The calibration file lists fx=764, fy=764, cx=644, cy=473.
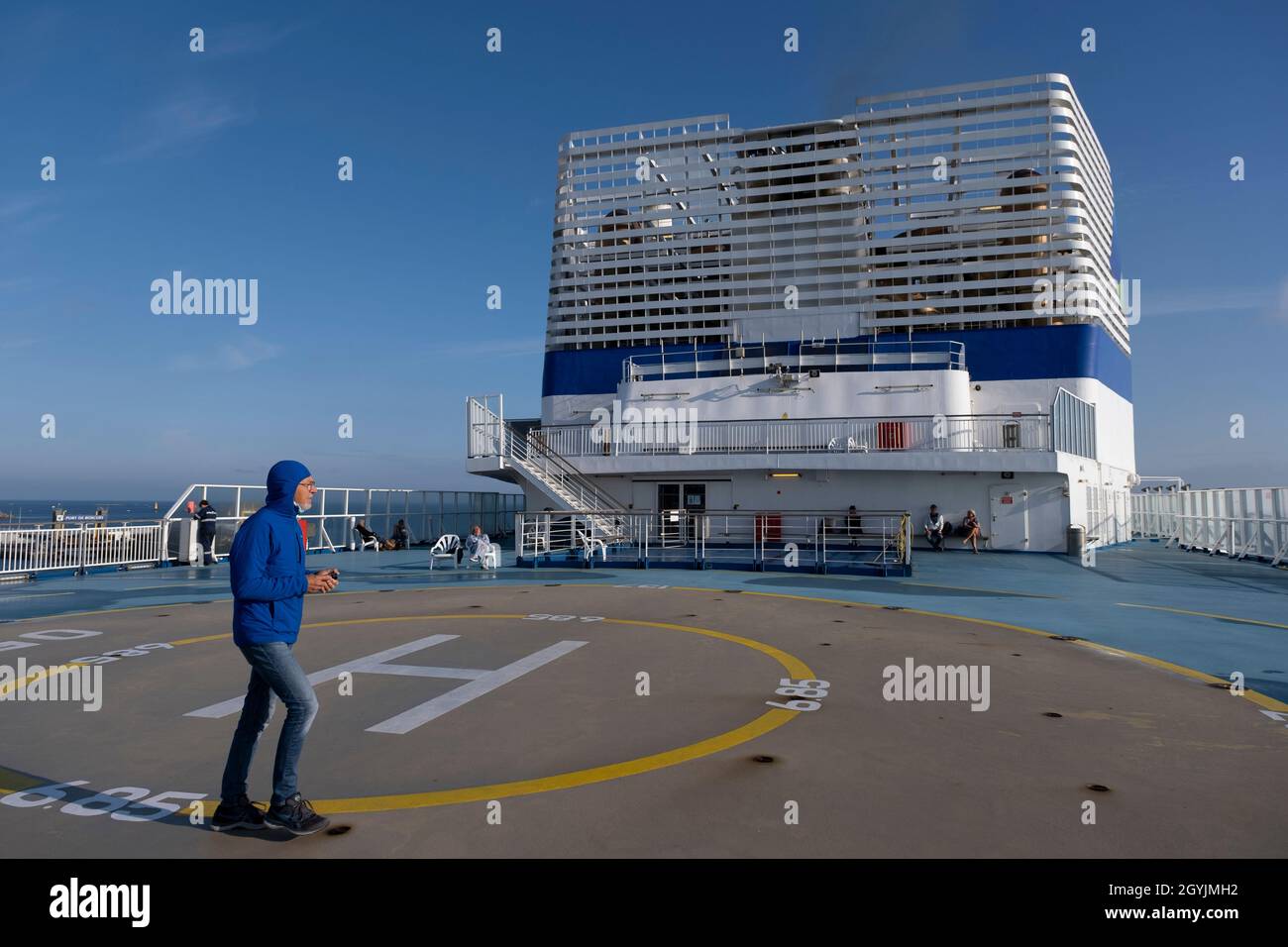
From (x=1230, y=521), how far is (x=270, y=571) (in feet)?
87.6

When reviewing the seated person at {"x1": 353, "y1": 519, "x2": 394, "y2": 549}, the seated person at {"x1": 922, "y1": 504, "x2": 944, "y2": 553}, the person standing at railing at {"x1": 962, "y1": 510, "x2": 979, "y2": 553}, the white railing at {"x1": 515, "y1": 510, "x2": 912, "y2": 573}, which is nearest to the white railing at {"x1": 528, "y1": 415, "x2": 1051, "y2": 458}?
the seated person at {"x1": 922, "y1": 504, "x2": 944, "y2": 553}

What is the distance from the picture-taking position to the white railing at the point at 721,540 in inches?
719

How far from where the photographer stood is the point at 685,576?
17.1m

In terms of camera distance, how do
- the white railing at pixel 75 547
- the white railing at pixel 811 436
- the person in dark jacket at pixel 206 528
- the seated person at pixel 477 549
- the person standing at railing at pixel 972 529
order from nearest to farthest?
1. the white railing at pixel 75 547
2. the seated person at pixel 477 549
3. the person in dark jacket at pixel 206 528
4. the person standing at railing at pixel 972 529
5. the white railing at pixel 811 436

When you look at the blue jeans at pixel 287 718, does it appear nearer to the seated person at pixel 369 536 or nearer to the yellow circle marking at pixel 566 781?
the yellow circle marking at pixel 566 781

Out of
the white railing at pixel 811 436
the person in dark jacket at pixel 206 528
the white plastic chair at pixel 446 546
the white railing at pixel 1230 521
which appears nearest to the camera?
the white railing at pixel 1230 521

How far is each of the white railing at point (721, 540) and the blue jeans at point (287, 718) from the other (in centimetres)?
1334

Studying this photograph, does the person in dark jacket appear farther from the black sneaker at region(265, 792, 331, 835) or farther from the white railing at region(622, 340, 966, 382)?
the black sneaker at region(265, 792, 331, 835)

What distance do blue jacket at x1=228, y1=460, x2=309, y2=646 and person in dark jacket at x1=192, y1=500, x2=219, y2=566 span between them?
18.6 m

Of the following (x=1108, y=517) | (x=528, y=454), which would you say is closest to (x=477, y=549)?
(x=528, y=454)

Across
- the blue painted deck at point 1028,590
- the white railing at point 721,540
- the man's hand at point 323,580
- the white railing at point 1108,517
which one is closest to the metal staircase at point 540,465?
the white railing at point 721,540

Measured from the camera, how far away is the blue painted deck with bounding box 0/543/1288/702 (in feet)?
31.0

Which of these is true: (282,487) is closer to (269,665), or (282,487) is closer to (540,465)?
(269,665)

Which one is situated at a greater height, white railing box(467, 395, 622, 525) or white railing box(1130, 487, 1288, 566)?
white railing box(467, 395, 622, 525)
